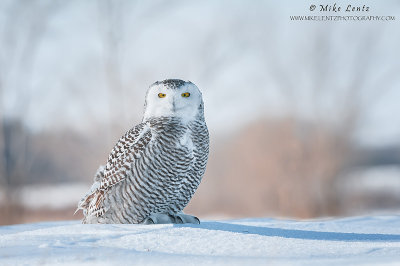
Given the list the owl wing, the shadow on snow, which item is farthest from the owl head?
the shadow on snow

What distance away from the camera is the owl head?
4.48m

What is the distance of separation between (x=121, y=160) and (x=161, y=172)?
0.41 metres

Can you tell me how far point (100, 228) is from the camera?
4004 mm

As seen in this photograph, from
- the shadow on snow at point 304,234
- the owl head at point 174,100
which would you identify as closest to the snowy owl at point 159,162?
the owl head at point 174,100

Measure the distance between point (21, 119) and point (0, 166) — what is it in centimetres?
93

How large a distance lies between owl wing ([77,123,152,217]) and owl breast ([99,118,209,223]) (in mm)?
39

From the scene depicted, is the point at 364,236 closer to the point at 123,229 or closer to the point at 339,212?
the point at 123,229

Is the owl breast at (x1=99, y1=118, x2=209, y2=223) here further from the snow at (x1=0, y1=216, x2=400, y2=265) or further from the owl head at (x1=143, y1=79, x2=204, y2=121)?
the snow at (x1=0, y1=216, x2=400, y2=265)

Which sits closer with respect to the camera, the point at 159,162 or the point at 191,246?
the point at 191,246

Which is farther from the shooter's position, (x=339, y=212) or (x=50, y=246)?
(x=339, y=212)

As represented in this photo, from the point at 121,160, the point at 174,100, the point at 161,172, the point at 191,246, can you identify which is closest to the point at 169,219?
the point at 161,172

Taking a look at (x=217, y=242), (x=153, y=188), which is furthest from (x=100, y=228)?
(x=217, y=242)

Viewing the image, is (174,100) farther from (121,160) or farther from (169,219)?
(169,219)

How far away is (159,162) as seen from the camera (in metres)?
4.36
